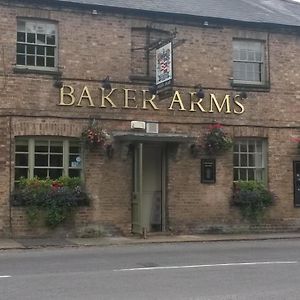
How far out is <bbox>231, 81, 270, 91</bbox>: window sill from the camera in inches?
722

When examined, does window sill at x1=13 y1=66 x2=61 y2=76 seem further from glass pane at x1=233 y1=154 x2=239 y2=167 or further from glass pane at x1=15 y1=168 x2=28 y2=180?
glass pane at x1=233 y1=154 x2=239 y2=167

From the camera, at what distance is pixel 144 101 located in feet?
56.7

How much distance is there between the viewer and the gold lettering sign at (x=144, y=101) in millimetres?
16578

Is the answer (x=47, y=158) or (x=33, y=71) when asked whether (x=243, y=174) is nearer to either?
(x=47, y=158)

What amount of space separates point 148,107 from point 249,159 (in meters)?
3.76

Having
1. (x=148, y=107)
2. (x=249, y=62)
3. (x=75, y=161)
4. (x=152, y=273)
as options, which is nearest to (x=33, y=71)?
(x=75, y=161)

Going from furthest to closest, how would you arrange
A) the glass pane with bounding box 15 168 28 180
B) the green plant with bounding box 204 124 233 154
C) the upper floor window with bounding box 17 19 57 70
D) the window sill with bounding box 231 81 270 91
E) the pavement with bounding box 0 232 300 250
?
the window sill with bounding box 231 81 270 91, the green plant with bounding box 204 124 233 154, the upper floor window with bounding box 17 19 57 70, the glass pane with bounding box 15 168 28 180, the pavement with bounding box 0 232 300 250

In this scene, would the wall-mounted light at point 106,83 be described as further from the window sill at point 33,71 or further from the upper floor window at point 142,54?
the window sill at point 33,71

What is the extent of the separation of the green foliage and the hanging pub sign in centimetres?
371

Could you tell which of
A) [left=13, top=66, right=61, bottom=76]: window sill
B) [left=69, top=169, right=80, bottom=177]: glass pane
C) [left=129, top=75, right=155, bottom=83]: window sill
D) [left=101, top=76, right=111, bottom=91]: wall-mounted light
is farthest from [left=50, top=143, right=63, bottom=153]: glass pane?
[left=129, top=75, right=155, bottom=83]: window sill

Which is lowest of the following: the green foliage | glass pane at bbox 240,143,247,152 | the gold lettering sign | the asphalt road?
the asphalt road

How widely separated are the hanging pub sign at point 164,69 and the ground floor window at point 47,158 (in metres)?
2.82

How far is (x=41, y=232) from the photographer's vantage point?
1595 centimetres

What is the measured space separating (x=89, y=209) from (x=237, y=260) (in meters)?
5.75
